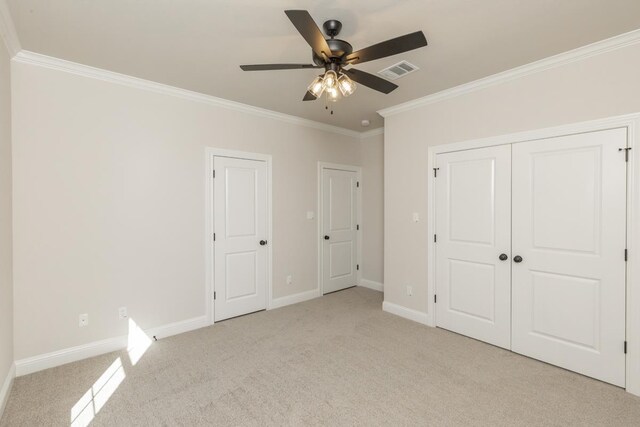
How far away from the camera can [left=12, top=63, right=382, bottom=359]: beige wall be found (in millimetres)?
2660

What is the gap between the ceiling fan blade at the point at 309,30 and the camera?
5.00ft

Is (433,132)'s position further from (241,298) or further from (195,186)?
(241,298)

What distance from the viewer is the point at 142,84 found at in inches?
125

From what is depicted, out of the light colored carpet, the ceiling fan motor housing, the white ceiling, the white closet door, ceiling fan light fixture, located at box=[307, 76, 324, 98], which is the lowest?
the light colored carpet

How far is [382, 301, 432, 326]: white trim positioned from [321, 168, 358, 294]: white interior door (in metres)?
1.08

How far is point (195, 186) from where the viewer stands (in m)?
3.59

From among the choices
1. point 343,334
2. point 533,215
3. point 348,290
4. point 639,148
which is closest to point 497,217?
point 533,215

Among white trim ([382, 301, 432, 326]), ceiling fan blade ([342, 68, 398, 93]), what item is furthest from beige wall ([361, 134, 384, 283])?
ceiling fan blade ([342, 68, 398, 93])

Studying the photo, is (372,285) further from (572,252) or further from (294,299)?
(572,252)

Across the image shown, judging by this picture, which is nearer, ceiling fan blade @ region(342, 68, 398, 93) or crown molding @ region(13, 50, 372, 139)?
ceiling fan blade @ region(342, 68, 398, 93)

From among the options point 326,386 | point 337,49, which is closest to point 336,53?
point 337,49

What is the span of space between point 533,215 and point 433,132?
1386 mm

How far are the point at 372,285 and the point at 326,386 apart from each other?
2931mm

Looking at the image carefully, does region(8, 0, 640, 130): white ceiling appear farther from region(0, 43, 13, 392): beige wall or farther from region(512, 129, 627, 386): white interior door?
region(512, 129, 627, 386): white interior door
